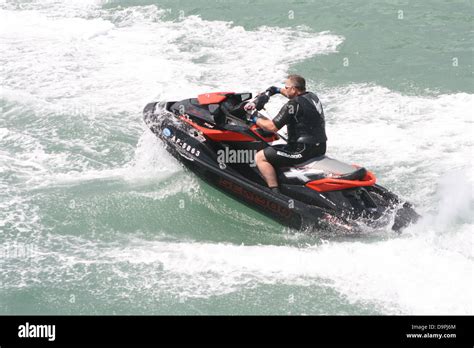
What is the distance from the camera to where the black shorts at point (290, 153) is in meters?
7.18

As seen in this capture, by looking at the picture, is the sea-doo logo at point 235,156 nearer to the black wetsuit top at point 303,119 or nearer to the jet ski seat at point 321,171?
the jet ski seat at point 321,171

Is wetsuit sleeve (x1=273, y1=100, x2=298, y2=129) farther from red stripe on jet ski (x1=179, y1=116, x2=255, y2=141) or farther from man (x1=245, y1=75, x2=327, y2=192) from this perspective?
red stripe on jet ski (x1=179, y1=116, x2=255, y2=141)

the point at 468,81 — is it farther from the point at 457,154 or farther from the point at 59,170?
the point at 59,170

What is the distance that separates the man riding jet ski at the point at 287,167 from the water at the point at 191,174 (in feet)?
0.82

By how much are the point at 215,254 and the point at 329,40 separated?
7.21 metres

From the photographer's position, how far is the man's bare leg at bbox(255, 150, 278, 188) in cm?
727

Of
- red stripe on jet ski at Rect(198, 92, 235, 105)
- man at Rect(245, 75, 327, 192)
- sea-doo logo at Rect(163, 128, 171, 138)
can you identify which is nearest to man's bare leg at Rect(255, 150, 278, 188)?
man at Rect(245, 75, 327, 192)

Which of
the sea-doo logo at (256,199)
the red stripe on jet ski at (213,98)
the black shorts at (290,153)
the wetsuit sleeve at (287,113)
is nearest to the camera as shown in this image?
the wetsuit sleeve at (287,113)

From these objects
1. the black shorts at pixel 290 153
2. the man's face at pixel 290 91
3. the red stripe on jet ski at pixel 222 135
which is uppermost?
the man's face at pixel 290 91

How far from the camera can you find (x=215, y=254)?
695 centimetres

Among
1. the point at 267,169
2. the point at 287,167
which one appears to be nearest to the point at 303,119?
the point at 287,167
